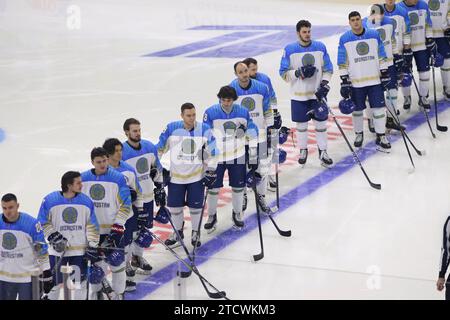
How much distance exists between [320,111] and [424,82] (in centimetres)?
300

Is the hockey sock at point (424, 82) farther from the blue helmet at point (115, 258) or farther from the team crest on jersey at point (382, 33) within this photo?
the blue helmet at point (115, 258)

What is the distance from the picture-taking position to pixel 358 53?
11.4 meters

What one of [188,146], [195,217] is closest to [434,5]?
[188,146]

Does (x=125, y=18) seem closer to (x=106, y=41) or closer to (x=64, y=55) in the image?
(x=106, y=41)

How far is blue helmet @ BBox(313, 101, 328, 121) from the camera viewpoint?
10906 mm

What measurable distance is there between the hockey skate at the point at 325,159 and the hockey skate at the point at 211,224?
2386 mm

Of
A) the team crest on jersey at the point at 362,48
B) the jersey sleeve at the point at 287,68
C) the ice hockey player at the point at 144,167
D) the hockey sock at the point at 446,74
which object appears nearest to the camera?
the ice hockey player at the point at 144,167

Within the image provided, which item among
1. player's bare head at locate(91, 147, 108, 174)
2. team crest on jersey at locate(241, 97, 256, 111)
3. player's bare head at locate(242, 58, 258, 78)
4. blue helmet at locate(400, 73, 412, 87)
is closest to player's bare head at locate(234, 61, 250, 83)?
team crest on jersey at locate(241, 97, 256, 111)

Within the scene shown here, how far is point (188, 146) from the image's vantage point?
8.71 meters

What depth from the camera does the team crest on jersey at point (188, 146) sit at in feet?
28.5

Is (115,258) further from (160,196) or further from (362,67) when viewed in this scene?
(362,67)

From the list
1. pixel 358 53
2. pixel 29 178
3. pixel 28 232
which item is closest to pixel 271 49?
pixel 358 53

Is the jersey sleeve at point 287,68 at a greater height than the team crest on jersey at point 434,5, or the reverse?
the team crest on jersey at point 434,5

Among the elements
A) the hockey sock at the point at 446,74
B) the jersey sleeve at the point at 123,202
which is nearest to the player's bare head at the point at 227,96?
the jersey sleeve at the point at 123,202
